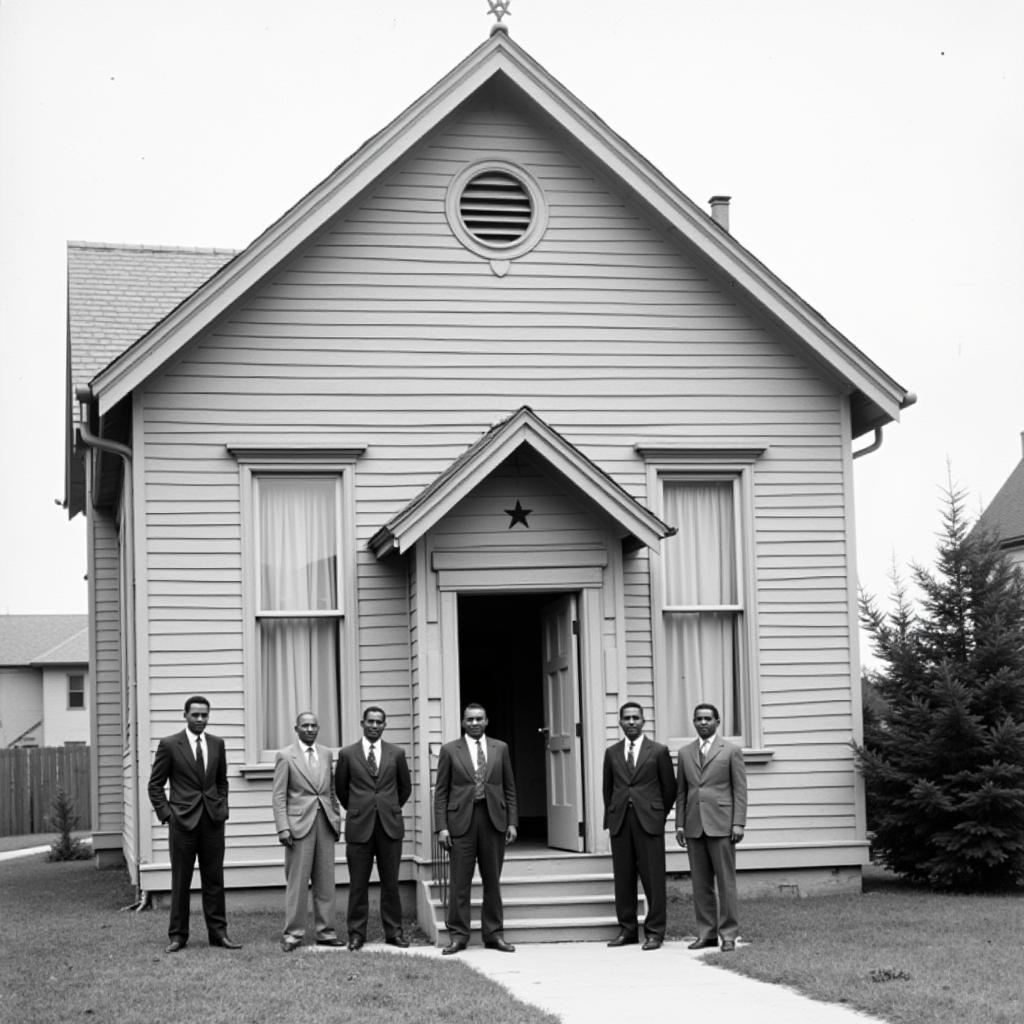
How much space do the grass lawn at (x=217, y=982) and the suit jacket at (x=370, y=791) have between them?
115 centimetres

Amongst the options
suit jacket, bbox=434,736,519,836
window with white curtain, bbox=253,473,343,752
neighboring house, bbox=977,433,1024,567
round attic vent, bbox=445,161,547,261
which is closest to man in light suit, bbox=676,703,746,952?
suit jacket, bbox=434,736,519,836

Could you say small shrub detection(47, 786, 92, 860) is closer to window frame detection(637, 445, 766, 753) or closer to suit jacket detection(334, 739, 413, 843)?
window frame detection(637, 445, 766, 753)

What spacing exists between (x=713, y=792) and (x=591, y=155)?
6.48m

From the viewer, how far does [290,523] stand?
1595 cm

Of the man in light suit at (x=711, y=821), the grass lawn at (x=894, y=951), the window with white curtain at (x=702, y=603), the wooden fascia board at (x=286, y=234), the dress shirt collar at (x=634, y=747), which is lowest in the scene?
the grass lawn at (x=894, y=951)

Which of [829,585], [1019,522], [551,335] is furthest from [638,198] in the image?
[1019,522]

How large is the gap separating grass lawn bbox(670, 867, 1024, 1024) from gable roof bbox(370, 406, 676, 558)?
351cm

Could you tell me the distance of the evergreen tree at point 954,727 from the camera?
52.5ft

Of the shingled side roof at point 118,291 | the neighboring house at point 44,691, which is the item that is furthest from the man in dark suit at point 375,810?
the neighboring house at point 44,691

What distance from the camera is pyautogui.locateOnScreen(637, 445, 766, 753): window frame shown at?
16344 mm

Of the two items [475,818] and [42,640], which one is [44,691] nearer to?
[42,640]

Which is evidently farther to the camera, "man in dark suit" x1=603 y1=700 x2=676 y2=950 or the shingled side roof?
the shingled side roof

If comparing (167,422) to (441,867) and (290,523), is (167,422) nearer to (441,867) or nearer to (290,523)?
(290,523)

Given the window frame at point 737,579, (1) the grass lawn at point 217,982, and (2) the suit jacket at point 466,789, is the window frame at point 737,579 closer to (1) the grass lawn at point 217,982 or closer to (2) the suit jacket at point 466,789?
(2) the suit jacket at point 466,789
